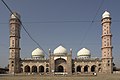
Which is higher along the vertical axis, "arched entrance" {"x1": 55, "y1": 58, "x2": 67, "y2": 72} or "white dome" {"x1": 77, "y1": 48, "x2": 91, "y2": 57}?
"white dome" {"x1": 77, "y1": 48, "x2": 91, "y2": 57}

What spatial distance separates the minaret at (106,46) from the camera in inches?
1821

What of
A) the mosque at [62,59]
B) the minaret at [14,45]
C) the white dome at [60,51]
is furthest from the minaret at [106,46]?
the minaret at [14,45]

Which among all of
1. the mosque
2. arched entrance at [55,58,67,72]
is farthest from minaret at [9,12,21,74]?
arched entrance at [55,58,67,72]

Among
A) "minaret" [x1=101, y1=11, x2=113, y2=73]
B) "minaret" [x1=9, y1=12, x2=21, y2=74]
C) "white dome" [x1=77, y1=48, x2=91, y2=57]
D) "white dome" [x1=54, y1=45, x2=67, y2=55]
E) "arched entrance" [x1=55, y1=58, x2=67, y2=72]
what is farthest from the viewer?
"white dome" [x1=77, y1=48, x2=91, y2=57]

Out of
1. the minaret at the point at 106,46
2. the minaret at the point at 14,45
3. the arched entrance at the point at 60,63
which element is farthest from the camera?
the arched entrance at the point at 60,63

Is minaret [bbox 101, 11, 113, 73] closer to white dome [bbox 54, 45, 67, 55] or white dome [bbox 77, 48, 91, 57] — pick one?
white dome [bbox 77, 48, 91, 57]

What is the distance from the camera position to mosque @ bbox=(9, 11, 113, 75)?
46.7m

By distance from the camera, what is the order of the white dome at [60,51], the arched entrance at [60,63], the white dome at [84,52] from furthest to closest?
the white dome at [84,52] → the arched entrance at [60,63] → the white dome at [60,51]

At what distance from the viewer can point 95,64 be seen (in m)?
51.3

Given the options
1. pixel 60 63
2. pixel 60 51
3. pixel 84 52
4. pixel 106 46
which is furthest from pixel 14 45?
pixel 106 46

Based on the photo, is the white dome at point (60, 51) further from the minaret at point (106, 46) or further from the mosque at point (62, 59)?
the minaret at point (106, 46)

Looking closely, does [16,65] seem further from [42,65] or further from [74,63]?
[74,63]

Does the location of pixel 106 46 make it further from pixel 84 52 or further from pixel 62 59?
pixel 62 59

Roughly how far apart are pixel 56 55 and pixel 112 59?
42.7ft
